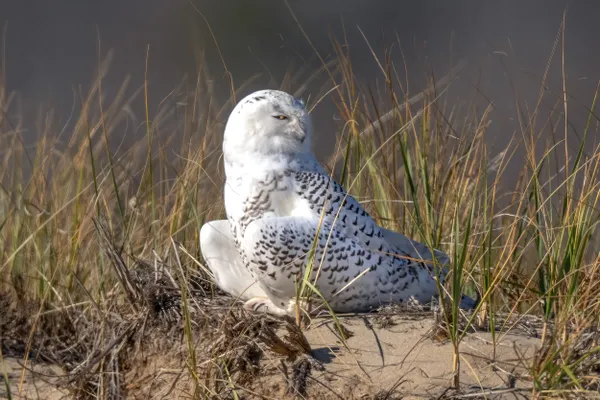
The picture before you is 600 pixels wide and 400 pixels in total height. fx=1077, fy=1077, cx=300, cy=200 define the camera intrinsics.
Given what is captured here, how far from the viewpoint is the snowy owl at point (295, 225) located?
4035 millimetres

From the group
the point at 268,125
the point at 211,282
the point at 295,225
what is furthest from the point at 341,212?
the point at 211,282

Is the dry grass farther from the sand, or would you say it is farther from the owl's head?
the owl's head

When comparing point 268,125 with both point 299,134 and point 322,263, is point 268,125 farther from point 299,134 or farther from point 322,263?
point 322,263

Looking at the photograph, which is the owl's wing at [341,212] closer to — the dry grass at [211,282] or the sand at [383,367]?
the dry grass at [211,282]

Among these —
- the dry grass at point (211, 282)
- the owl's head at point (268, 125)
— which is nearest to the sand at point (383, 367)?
the dry grass at point (211, 282)

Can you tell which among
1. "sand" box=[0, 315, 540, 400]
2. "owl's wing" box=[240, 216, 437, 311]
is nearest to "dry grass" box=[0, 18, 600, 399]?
"sand" box=[0, 315, 540, 400]

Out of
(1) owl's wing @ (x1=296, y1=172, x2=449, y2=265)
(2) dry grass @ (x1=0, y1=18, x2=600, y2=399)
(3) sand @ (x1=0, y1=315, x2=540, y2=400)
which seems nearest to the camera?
(3) sand @ (x1=0, y1=315, x2=540, y2=400)

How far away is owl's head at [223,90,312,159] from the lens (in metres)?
4.20

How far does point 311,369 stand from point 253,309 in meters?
0.53

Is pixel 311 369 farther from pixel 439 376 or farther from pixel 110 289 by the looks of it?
pixel 110 289

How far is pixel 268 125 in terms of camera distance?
4199 mm

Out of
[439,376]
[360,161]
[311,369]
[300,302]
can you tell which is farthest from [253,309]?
[360,161]

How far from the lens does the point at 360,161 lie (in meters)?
5.11

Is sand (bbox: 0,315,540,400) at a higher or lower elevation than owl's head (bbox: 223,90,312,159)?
lower
